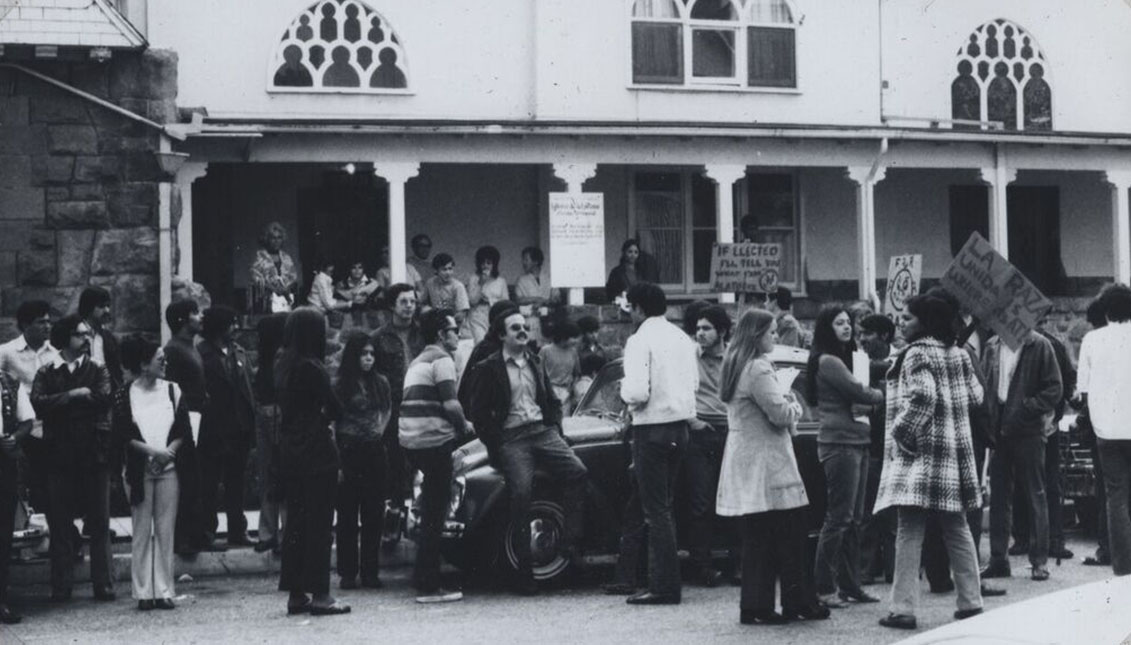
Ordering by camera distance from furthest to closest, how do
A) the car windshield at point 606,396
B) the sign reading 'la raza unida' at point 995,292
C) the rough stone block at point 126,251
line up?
the rough stone block at point 126,251 < the car windshield at point 606,396 < the sign reading 'la raza unida' at point 995,292

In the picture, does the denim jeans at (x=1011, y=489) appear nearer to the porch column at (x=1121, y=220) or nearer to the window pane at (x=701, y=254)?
the window pane at (x=701, y=254)

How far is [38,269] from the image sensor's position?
54.6 ft

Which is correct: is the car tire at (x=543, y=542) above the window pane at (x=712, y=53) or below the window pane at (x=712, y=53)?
below

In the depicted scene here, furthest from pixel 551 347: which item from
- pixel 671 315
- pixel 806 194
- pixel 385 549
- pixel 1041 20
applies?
pixel 1041 20

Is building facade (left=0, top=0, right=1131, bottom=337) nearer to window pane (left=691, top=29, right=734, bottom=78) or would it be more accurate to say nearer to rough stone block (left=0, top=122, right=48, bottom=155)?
window pane (left=691, top=29, right=734, bottom=78)

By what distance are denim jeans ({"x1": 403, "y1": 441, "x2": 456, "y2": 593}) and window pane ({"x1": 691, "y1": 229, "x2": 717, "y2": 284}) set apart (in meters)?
13.8

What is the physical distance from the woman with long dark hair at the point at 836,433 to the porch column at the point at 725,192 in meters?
12.6

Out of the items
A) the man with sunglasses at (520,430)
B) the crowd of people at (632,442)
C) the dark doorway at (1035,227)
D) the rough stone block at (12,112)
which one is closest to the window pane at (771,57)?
the dark doorway at (1035,227)

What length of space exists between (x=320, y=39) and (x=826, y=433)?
13.4 m

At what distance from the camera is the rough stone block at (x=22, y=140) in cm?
1661

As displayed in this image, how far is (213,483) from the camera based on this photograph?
1298cm

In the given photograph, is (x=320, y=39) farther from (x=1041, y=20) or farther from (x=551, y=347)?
(x=1041, y=20)

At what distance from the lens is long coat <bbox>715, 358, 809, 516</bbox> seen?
9828 millimetres

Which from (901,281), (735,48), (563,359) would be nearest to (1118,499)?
(563,359)
